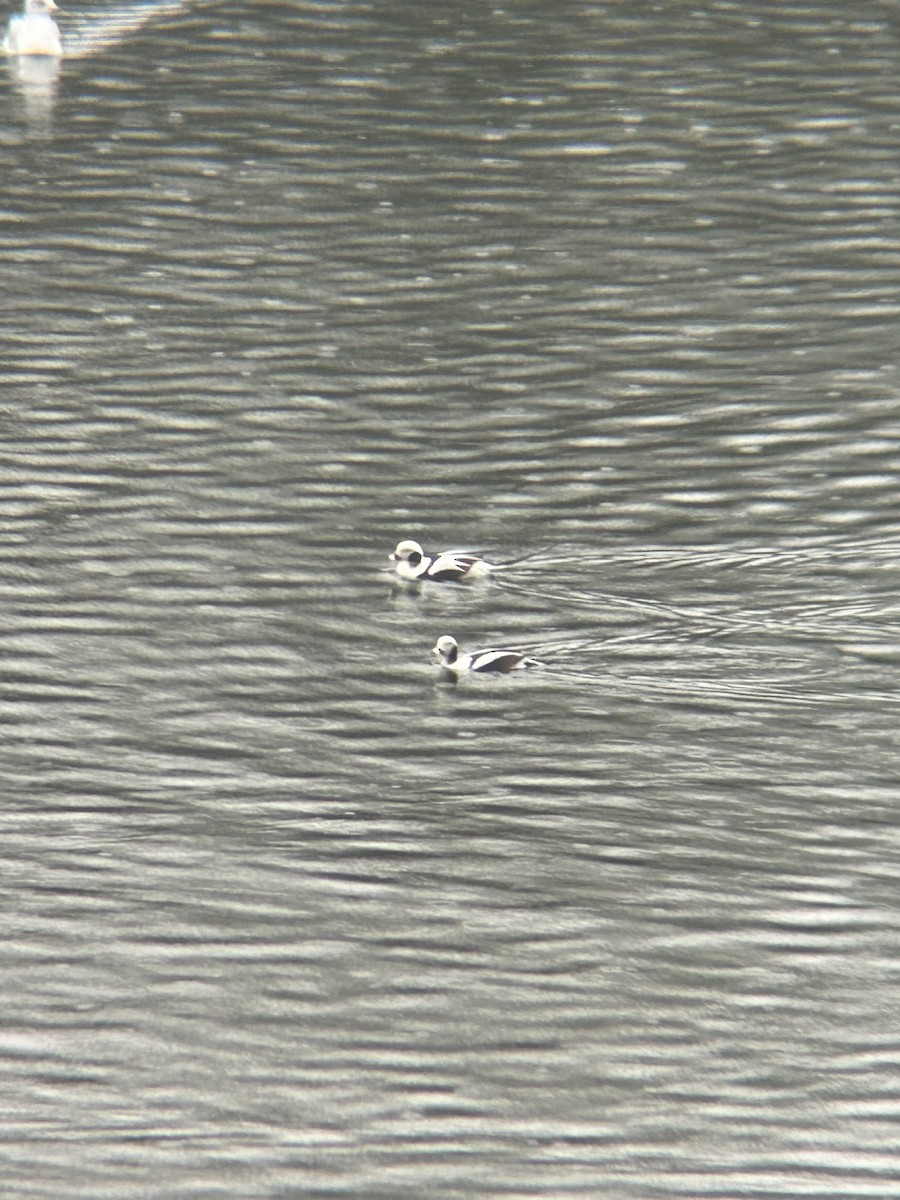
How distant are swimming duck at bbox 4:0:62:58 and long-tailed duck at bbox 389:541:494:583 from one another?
64.2 ft

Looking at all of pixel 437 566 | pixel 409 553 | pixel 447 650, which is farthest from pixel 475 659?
pixel 409 553

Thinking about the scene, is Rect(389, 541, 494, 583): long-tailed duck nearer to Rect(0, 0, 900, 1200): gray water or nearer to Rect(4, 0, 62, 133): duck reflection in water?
Rect(0, 0, 900, 1200): gray water

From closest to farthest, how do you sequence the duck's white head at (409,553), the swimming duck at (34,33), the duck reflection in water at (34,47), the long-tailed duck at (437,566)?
the long-tailed duck at (437,566) < the duck's white head at (409,553) < the duck reflection in water at (34,47) < the swimming duck at (34,33)

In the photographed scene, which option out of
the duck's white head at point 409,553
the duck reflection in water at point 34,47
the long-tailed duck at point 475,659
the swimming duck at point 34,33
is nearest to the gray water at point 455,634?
the long-tailed duck at point 475,659

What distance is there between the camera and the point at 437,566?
61.0 ft

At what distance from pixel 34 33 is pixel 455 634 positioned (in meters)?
20.7

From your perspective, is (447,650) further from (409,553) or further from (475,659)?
(409,553)

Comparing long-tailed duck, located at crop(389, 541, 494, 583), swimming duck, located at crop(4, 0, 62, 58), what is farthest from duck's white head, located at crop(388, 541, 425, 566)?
swimming duck, located at crop(4, 0, 62, 58)

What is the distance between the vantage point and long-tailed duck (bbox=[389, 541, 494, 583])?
18.6 metres

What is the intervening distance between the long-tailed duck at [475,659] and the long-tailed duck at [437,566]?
128cm

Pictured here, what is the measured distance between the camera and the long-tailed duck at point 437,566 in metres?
18.6

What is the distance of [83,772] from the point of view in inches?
619

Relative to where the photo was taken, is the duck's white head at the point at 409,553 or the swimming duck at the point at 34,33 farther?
the swimming duck at the point at 34,33

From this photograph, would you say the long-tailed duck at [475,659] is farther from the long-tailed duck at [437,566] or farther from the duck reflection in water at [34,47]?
the duck reflection in water at [34,47]
